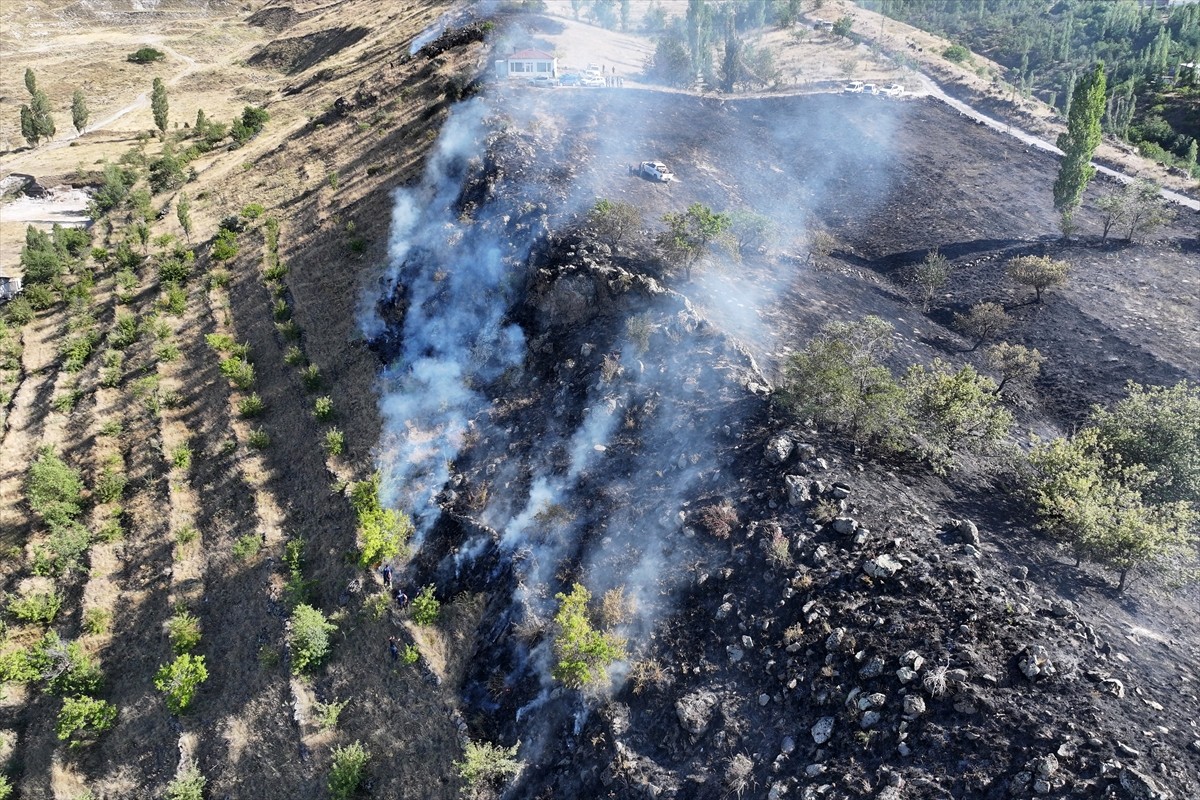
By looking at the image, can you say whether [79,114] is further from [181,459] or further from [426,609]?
[426,609]

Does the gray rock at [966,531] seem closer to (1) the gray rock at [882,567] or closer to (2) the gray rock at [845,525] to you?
(1) the gray rock at [882,567]

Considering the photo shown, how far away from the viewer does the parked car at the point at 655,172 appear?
135 ft

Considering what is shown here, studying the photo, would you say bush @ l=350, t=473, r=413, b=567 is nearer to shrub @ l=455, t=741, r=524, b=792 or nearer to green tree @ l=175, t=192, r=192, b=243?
shrub @ l=455, t=741, r=524, b=792

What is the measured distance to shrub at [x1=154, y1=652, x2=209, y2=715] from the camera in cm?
2381

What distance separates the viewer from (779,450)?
2289 cm

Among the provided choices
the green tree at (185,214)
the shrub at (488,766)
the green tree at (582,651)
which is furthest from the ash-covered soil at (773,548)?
the green tree at (185,214)

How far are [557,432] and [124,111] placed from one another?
287ft

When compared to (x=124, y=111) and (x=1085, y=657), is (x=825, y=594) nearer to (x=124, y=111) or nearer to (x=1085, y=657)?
(x=1085, y=657)

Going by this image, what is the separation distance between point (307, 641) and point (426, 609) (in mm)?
4432

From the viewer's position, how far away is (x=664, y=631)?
67.0ft

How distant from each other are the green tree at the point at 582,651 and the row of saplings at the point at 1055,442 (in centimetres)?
1054

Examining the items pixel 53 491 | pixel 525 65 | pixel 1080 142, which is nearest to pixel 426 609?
pixel 53 491

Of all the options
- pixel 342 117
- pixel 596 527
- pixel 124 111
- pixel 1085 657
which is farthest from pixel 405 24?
pixel 1085 657

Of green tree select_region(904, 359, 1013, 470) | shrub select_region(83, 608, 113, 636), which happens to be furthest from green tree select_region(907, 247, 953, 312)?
shrub select_region(83, 608, 113, 636)
